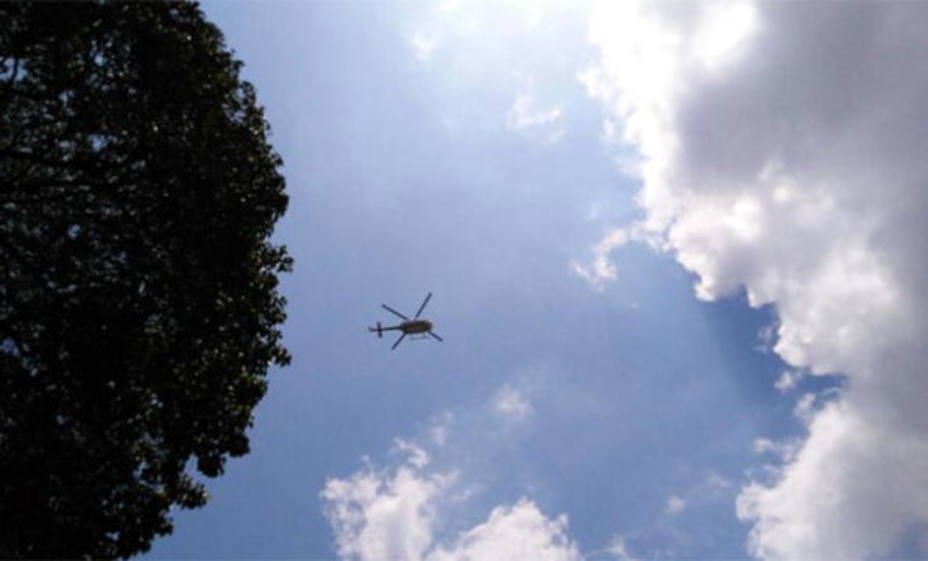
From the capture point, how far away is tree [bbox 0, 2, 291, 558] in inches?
624

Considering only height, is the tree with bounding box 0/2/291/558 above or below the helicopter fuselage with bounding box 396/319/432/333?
below

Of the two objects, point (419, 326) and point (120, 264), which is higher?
point (419, 326)

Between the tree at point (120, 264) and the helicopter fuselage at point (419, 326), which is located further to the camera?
the helicopter fuselage at point (419, 326)

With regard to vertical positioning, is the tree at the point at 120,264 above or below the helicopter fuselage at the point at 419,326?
below

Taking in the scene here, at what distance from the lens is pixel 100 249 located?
17203 mm

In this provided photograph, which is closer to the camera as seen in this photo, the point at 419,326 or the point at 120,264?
the point at 120,264

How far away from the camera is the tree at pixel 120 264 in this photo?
1586 cm

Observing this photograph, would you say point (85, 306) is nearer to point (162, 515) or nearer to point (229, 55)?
point (162, 515)

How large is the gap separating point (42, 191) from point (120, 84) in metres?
3.78

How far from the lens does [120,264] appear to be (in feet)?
56.8

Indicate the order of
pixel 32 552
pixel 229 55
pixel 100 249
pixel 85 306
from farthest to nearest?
1. pixel 229 55
2. pixel 100 249
3. pixel 85 306
4. pixel 32 552

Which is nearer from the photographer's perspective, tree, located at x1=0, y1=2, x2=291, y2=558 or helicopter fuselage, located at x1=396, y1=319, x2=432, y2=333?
tree, located at x1=0, y1=2, x2=291, y2=558

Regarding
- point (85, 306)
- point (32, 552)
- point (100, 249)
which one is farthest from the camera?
point (100, 249)

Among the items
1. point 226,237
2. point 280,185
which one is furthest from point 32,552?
point 280,185
